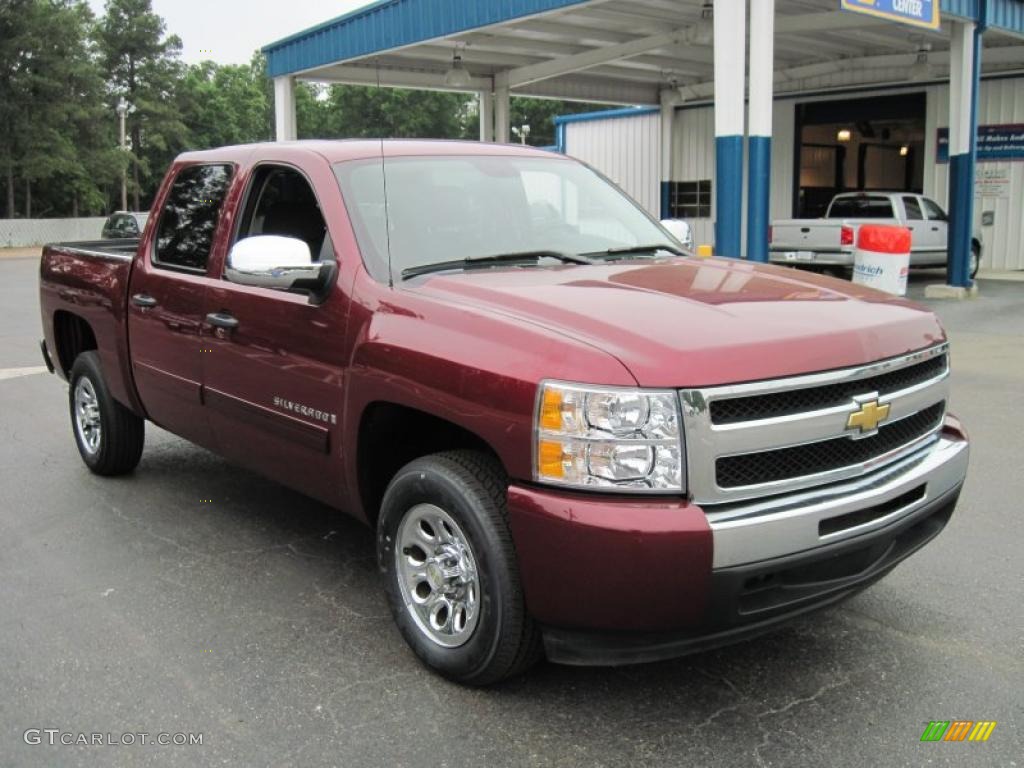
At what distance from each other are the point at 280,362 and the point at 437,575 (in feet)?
3.91

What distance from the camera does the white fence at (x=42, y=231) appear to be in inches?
1762

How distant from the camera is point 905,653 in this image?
3.60 meters

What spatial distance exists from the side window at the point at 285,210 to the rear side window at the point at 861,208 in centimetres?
1702

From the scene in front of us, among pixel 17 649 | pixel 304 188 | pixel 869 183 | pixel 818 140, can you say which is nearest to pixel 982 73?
pixel 818 140

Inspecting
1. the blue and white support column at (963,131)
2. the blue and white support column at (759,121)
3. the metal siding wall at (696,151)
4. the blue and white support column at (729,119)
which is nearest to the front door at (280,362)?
the blue and white support column at (729,119)

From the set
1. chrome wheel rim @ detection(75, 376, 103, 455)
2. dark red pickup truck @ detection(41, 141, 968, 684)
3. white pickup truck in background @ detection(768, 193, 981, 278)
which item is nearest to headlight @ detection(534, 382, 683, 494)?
dark red pickup truck @ detection(41, 141, 968, 684)

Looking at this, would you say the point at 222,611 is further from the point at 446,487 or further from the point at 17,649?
the point at 446,487

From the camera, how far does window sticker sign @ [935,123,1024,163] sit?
821 inches

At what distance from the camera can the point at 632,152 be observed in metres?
28.0

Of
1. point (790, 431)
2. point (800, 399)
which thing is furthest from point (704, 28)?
point (790, 431)

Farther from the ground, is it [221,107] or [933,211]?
[221,107]

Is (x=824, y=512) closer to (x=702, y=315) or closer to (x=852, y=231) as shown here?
(x=702, y=315)

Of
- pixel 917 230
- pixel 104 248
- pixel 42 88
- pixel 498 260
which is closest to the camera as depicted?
pixel 498 260

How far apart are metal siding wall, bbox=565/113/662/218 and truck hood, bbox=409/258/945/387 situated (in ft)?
78.0
